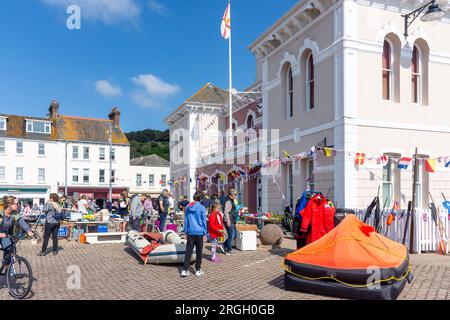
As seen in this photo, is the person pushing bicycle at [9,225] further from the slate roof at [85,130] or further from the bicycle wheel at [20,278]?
the slate roof at [85,130]

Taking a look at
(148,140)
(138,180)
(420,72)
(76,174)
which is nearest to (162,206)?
(420,72)

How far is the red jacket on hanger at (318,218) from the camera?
10.1m

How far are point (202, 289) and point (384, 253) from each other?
3217 millimetres

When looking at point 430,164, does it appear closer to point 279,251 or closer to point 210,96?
point 279,251

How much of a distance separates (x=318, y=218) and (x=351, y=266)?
322 centimetres

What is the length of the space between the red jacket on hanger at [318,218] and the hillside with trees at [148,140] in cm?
8194

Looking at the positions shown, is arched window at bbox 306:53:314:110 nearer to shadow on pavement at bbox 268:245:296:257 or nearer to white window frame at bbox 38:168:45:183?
shadow on pavement at bbox 268:245:296:257

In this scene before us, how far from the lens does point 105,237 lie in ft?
49.6

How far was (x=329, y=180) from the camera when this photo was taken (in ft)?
48.6

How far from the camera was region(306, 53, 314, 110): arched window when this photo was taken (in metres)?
16.5

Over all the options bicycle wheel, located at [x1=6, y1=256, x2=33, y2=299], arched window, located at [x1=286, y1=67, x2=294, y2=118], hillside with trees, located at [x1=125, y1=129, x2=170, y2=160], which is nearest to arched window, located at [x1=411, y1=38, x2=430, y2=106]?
arched window, located at [x1=286, y1=67, x2=294, y2=118]

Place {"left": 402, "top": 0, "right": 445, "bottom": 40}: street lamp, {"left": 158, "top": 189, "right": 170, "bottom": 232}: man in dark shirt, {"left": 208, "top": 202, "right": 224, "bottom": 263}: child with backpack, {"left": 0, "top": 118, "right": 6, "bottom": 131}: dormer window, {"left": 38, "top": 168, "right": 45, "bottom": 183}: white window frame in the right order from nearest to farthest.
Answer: {"left": 208, "top": 202, "right": 224, "bottom": 263}: child with backpack
{"left": 402, "top": 0, "right": 445, "bottom": 40}: street lamp
{"left": 158, "top": 189, "right": 170, "bottom": 232}: man in dark shirt
{"left": 0, "top": 118, "right": 6, "bottom": 131}: dormer window
{"left": 38, "top": 168, "right": 45, "bottom": 183}: white window frame
